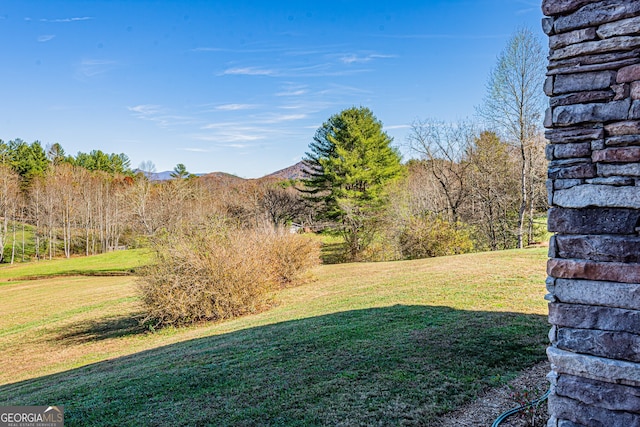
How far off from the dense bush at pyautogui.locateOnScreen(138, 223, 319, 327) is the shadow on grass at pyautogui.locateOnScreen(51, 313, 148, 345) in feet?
1.89

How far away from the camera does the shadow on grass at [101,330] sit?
1032cm

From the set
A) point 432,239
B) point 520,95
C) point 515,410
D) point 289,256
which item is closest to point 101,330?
point 289,256

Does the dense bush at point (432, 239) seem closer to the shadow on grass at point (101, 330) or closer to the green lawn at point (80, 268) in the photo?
the shadow on grass at point (101, 330)

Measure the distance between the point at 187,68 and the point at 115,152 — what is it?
1335 inches

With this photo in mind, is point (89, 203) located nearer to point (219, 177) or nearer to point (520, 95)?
point (219, 177)

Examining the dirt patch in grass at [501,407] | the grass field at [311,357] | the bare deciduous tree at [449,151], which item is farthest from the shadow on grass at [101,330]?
the bare deciduous tree at [449,151]

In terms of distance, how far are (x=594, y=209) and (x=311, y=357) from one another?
4.14m

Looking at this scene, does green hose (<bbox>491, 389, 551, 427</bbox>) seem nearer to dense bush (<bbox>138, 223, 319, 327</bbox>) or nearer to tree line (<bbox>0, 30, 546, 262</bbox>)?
dense bush (<bbox>138, 223, 319, 327</bbox>)

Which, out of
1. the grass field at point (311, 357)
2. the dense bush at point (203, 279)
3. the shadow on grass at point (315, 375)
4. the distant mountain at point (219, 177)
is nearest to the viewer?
the shadow on grass at point (315, 375)

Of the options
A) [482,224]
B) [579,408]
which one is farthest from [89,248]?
[579,408]

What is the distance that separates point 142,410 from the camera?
4.34m

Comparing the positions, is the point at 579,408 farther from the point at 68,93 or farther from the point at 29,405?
the point at 68,93

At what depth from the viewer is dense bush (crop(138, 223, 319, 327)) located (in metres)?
9.80

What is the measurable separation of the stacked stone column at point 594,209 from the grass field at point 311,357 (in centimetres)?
163
